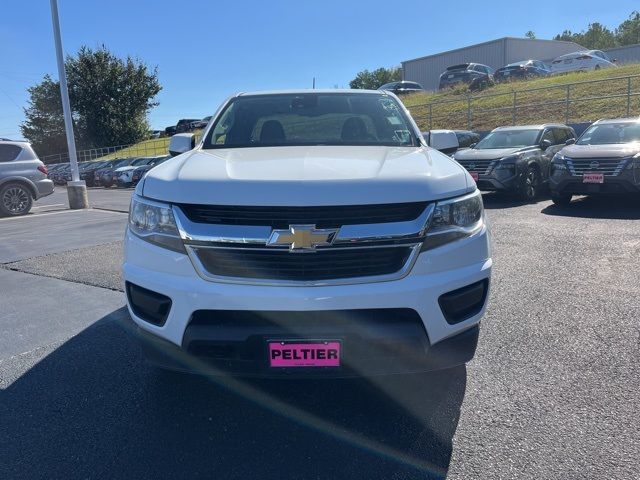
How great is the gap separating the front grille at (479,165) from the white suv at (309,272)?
8.48 m

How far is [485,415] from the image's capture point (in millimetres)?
2959

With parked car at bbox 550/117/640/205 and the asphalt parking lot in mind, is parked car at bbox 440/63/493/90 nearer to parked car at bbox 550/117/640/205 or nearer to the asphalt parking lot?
parked car at bbox 550/117/640/205

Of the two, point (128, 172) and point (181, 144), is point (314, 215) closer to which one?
point (181, 144)

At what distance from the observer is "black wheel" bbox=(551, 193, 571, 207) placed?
1013 centimetres

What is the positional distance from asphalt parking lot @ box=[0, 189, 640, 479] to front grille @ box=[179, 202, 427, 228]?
1.12 metres

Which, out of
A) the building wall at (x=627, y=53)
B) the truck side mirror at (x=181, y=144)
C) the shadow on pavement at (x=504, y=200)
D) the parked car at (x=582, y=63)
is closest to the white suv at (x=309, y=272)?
the truck side mirror at (x=181, y=144)

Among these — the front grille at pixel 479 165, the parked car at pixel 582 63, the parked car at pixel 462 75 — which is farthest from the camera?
the parked car at pixel 462 75

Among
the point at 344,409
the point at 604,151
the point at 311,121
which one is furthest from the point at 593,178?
the point at 344,409

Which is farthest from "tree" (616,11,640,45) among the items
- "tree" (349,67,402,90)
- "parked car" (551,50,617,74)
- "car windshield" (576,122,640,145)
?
"car windshield" (576,122,640,145)

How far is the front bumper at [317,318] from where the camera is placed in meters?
2.52

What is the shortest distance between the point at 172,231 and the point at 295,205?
0.65 m

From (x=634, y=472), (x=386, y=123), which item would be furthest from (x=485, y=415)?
(x=386, y=123)

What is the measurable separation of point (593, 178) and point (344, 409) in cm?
790

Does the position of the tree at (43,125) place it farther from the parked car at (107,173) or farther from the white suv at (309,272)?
the white suv at (309,272)
